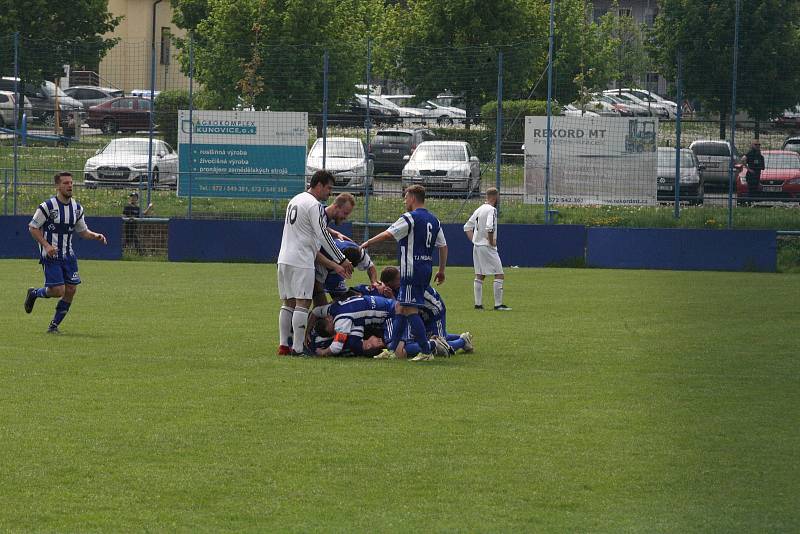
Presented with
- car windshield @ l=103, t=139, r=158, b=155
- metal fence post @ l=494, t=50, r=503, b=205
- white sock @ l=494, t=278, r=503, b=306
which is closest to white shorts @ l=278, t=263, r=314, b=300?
white sock @ l=494, t=278, r=503, b=306

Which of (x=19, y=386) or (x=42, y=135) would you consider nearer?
(x=19, y=386)

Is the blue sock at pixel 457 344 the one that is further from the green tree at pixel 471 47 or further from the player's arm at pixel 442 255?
the green tree at pixel 471 47

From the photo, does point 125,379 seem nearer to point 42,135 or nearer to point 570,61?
point 42,135

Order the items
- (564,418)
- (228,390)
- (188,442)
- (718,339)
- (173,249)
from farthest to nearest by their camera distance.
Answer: (173,249) → (718,339) → (228,390) → (564,418) → (188,442)

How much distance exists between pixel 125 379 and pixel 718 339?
7.21 metres

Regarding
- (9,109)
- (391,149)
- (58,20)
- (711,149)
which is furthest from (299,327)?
(58,20)

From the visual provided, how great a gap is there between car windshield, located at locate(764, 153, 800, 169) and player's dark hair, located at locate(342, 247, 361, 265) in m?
17.4

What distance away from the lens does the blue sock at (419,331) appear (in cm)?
1304

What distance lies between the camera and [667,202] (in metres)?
29.0

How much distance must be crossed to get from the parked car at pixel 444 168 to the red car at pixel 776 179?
5.90 m

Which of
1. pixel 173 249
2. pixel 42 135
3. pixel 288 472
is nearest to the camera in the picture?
pixel 288 472

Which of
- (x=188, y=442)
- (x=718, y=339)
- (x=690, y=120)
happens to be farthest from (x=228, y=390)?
(x=690, y=120)

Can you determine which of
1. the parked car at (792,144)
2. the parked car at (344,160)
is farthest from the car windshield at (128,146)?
the parked car at (792,144)

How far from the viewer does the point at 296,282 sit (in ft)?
43.0
